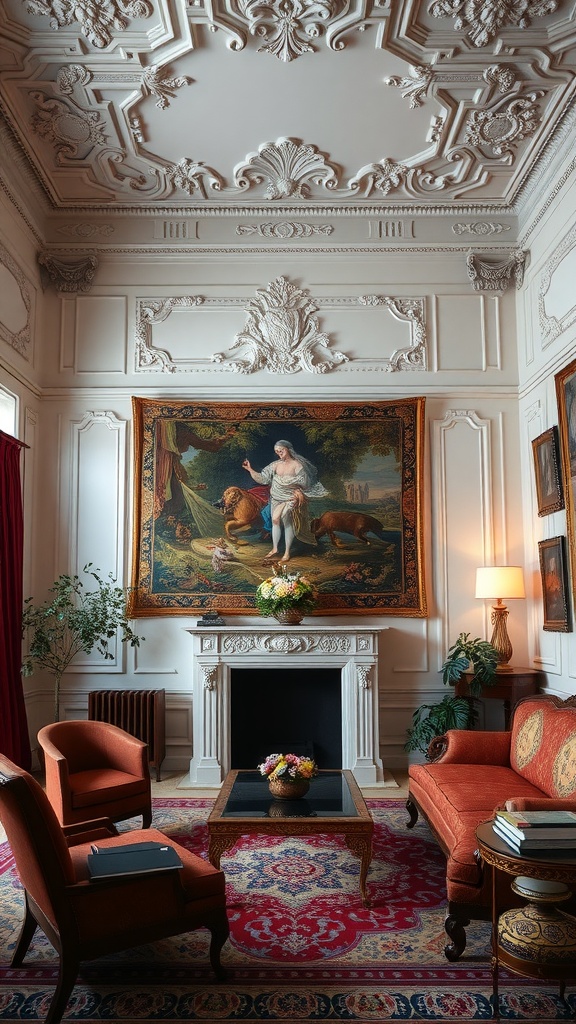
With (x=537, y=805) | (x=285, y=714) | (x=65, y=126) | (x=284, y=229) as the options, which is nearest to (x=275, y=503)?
(x=285, y=714)

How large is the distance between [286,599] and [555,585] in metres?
2.13

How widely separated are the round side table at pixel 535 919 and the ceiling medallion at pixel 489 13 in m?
4.69

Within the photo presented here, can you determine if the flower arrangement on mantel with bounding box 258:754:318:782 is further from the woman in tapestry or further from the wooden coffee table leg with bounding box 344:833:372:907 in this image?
the woman in tapestry

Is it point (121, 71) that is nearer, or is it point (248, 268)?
point (121, 71)

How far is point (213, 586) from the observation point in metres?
6.80

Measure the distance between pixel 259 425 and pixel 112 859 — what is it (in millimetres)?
4546

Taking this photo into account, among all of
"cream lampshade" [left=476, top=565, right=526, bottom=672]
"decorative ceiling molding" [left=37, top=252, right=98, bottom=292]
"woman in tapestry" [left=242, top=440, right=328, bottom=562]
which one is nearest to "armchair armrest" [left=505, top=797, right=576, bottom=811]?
"cream lampshade" [left=476, top=565, right=526, bottom=672]

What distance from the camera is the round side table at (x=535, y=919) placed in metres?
2.73

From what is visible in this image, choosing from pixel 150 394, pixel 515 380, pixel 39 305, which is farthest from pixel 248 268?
pixel 515 380

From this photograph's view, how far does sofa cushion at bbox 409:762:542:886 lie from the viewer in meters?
3.26

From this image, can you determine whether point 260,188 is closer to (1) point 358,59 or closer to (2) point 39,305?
(1) point 358,59

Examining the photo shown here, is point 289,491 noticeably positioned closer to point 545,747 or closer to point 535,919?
point 545,747

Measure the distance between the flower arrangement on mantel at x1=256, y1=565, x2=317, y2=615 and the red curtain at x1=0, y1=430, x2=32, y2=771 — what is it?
1.97 m

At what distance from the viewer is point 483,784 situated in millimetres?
4227
